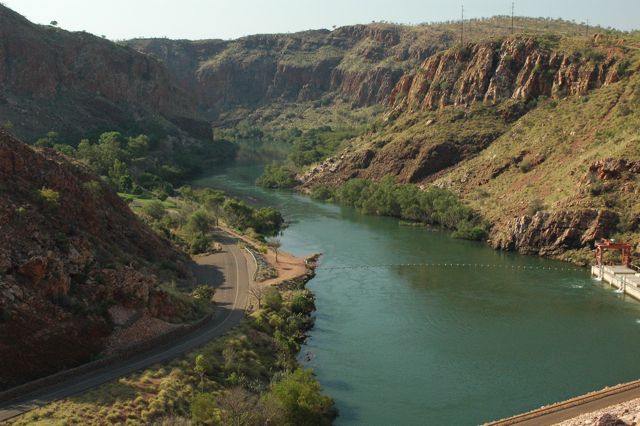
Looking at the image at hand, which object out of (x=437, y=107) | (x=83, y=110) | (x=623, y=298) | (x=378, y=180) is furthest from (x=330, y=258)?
(x=83, y=110)

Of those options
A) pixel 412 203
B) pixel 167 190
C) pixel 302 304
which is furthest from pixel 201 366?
pixel 167 190

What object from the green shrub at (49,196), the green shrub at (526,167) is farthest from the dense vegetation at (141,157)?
the green shrub at (526,167)

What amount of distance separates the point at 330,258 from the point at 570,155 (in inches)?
1470

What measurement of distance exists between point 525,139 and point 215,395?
77878 mm

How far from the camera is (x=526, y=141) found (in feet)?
330

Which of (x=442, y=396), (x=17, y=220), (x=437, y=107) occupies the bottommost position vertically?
(x=442, y=396)

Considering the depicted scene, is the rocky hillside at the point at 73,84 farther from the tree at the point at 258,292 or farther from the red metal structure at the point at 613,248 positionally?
the red metal structure at the point at 613,248

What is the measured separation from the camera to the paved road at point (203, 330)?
1250 inches

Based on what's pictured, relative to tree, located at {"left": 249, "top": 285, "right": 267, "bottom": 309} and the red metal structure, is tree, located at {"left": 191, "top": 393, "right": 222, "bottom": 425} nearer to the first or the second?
tree, located at {"left": 249, "top": 285, "right": 267, "bottom": 309}

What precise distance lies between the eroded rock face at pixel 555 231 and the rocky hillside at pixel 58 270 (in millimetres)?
42129

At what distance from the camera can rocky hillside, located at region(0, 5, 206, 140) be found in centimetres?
13162

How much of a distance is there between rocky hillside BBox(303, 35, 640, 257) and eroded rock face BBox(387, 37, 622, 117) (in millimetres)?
175

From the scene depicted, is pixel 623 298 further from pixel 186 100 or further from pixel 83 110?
pixel 186 100

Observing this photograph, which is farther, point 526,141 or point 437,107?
point 437,107
